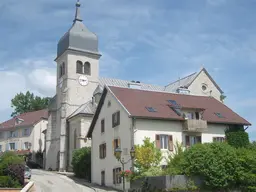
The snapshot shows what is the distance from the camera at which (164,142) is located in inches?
1394

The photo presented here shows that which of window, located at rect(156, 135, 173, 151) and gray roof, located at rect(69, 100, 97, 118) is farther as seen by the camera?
gray roof, located at rect(69, 100, 97, 118)

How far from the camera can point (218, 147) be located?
29828 mm

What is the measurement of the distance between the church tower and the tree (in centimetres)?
2610

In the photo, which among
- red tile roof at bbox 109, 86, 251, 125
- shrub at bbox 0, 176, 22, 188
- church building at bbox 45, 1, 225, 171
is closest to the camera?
shrub at bbox 0, 176, 22, 188

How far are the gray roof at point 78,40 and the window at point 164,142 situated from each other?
29.6 m

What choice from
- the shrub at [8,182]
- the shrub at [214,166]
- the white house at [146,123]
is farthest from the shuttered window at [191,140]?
the shrub at [8,182]

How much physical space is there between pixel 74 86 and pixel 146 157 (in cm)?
2984

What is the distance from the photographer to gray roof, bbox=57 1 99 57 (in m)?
61.0

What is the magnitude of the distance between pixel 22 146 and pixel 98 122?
3747cm

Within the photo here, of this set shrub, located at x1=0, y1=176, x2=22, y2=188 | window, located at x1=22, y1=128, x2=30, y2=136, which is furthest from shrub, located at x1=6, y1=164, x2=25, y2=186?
window, located at x1=22, y1=128, x2=30, y2=136

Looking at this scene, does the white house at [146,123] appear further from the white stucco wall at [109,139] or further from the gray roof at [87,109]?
the gray roof at [87,109]

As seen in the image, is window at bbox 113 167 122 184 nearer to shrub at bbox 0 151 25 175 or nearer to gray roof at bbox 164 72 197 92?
shrub at bbox 0 151 25 175

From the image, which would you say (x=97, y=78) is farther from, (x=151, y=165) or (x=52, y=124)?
(x=151, y=165)

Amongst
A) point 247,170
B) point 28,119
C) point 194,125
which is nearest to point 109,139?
point 194,125
